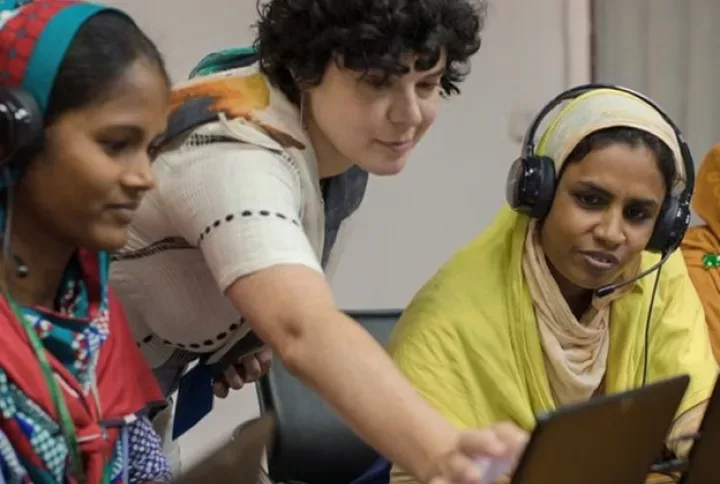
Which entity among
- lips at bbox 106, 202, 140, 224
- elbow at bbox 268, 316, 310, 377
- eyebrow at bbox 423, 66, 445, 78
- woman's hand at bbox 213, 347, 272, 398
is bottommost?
woman's hand at bbox 213, 347, 272, 398

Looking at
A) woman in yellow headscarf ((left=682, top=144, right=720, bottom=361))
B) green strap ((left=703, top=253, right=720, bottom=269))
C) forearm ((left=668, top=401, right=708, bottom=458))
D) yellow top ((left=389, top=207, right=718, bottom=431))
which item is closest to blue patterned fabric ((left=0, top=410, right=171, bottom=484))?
yellow top ((left=389, top=207, right=718, bottom=431))

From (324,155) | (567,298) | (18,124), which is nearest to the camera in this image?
(18,124)

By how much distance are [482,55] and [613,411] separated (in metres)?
1.78

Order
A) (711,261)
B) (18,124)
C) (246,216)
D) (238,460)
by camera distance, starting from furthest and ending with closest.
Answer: (711,261) < (246,216) < (18,124) < (238,460)

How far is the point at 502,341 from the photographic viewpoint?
142 centimetres

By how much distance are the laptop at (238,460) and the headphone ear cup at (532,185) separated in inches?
28.8

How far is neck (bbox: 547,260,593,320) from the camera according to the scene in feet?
4.81

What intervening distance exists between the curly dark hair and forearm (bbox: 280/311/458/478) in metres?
0.30

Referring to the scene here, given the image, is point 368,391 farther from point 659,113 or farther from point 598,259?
point 659,113

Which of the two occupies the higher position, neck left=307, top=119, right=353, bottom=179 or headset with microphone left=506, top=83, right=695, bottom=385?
neck left=307, top=119, right=353, bottom=179

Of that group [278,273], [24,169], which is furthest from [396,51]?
[24,169]

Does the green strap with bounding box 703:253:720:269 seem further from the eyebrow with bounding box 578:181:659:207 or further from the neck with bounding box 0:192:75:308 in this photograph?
the neck with bounding box 0:192:75:308

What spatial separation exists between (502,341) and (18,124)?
0.75 m

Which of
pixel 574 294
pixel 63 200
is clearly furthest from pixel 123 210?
pixel 574 294
